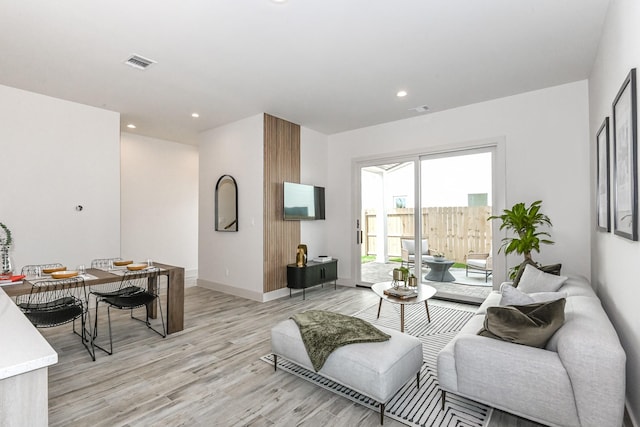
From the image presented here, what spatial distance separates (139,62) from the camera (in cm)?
323

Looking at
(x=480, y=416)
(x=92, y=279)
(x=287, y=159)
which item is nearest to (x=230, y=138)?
(x=287, y=159)

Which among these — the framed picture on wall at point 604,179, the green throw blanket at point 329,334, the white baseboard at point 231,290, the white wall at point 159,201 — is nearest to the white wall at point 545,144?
the framed picture on wall at point 604,179

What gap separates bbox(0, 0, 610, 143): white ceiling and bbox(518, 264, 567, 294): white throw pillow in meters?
2.16

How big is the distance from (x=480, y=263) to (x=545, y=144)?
1.79 m

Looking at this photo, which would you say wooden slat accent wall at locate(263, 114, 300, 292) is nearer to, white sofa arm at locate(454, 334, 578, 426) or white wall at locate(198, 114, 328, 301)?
white wall at locate(198, 114, 328, 301)

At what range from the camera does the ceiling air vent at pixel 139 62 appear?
3.14m

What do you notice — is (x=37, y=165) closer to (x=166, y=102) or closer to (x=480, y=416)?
(x=166, y=102)

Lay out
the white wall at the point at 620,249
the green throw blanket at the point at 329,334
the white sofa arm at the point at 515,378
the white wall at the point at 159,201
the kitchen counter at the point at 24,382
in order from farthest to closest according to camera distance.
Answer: the white wall at the point at 159,201 < the green throw blanket at the point at 329,334 < the white wall at the point at 620,249 < the white sofa arm at the point at 515,378 < the kitchen counter at the point at 24,382

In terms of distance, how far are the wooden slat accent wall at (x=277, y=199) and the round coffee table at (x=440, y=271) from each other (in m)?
2.24

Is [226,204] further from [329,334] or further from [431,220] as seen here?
[329,334]

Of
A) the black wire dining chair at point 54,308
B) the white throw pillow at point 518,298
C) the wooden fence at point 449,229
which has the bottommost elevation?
the black wire dining chair at point 54,308

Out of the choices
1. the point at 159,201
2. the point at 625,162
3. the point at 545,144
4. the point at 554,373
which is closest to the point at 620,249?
the point at 625,162

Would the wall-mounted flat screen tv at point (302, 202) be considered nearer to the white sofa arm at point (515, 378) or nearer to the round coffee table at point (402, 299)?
the round coffee table at point (402, 299)

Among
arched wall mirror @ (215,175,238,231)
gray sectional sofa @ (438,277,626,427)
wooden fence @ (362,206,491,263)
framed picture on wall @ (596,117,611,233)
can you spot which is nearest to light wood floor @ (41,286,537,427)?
gray sectional sofa @ (438,277,626,427)
